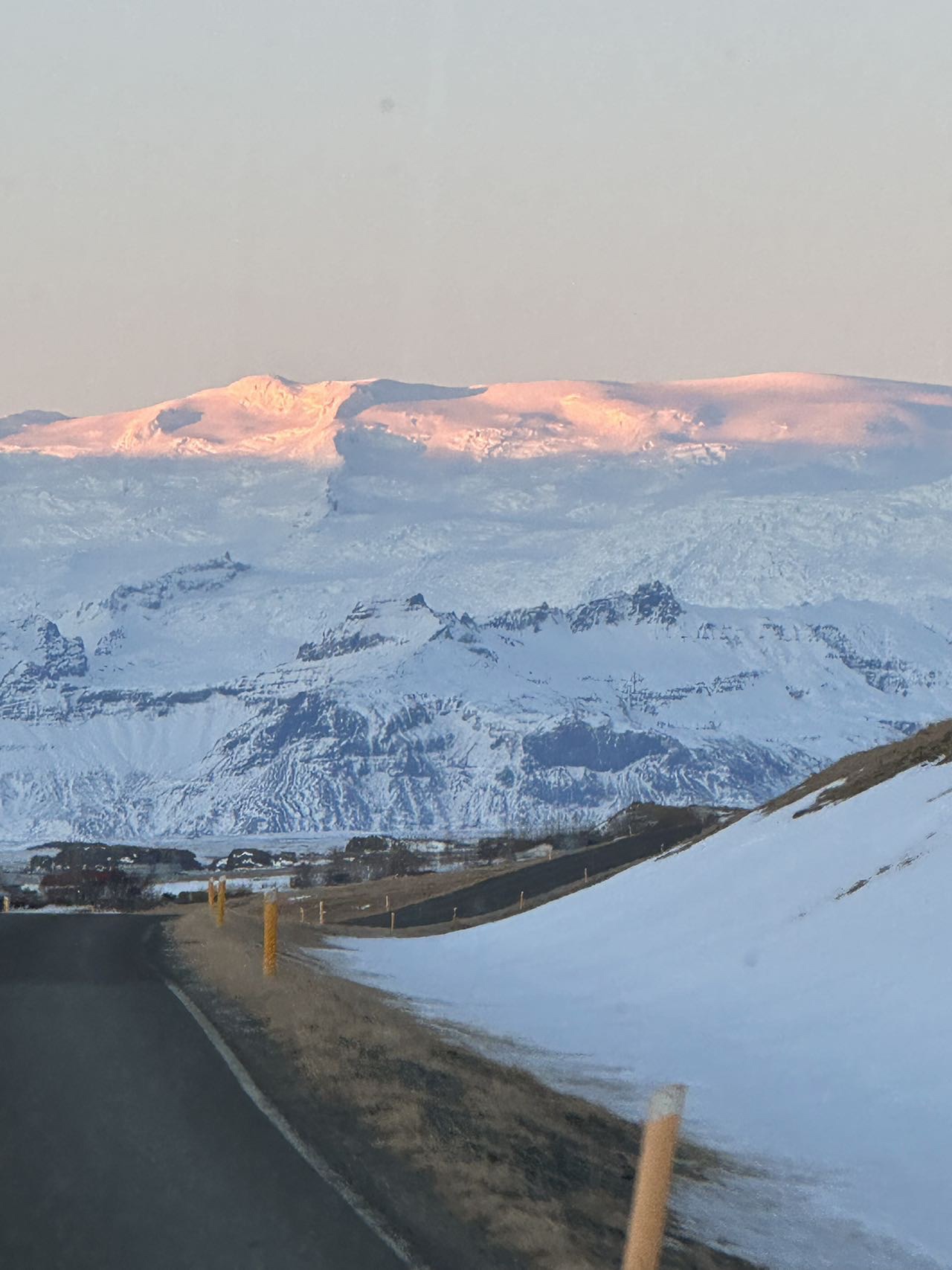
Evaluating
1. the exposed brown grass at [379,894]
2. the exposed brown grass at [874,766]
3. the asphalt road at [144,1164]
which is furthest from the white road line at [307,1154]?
the exposed brown grass at [379,894]

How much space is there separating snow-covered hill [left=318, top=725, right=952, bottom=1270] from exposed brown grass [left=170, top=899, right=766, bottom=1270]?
1011 mm

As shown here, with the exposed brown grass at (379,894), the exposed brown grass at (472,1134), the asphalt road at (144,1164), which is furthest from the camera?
the exposed brown grass at (379,894)

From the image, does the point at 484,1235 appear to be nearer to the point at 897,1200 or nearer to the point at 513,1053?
the point at 897,1200

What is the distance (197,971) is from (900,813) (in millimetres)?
17081

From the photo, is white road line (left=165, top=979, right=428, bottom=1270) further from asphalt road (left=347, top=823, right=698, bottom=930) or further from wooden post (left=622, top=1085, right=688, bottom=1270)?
asphalt road (left=347, top=823, right=698, bottom=930)

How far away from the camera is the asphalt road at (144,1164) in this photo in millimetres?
10938

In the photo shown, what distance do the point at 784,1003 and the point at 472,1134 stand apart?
13647 mm

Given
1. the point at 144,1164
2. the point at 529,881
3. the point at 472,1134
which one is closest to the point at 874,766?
the point at 472,1134

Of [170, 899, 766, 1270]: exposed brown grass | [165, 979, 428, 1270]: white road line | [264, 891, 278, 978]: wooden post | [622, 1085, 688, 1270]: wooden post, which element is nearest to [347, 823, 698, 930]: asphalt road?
[264, 891, 278, 978]: wooden post

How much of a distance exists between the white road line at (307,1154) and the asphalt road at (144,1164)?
0.27ft

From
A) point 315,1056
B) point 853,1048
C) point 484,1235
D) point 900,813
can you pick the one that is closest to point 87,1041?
point 315,1056

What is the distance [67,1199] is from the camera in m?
12.0

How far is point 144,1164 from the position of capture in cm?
1305

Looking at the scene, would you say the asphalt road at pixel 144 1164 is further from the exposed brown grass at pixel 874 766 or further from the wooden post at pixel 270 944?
the exposed brown grass at pixel 874 766
